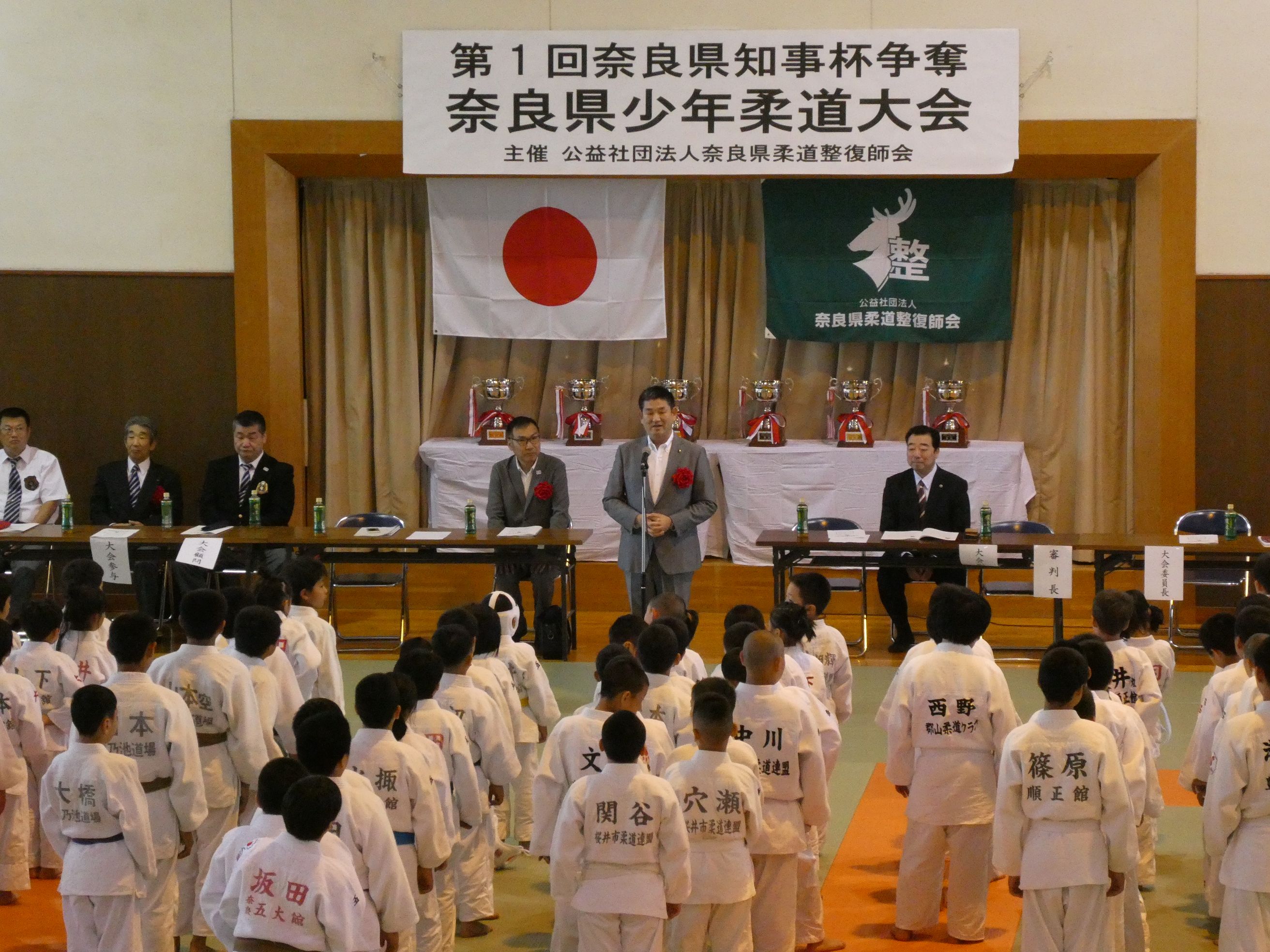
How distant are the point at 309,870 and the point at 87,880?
3.82 ft

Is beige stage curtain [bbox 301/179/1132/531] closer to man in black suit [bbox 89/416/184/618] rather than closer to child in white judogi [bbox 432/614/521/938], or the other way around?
man in black suit [bbox 89/416/184/618]

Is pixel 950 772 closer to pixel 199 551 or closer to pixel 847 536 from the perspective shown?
pixel 847 536

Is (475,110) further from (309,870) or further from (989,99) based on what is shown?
(309,870)

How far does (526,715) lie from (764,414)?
16.2 ft

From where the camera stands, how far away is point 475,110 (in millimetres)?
9414

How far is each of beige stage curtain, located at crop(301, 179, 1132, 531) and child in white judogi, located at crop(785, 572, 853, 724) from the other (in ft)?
16.8

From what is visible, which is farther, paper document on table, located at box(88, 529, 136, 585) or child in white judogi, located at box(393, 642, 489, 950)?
paper document on table, located at box(88, 529, 136, 585)

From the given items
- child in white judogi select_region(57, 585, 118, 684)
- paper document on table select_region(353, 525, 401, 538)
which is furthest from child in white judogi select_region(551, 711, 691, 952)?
paper document on table select_region(353, 525, 401, 538)

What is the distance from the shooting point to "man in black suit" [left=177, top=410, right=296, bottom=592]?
29.3 ft

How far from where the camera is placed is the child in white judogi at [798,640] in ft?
16.8

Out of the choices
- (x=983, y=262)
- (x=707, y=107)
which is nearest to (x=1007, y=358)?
(x=983, y=262)

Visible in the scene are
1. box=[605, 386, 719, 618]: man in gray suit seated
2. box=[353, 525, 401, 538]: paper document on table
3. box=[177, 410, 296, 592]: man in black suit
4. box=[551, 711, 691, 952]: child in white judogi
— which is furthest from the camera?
box=[177, 410, 296, 592]: man in black suit

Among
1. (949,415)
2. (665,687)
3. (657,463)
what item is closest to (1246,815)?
(665,687)

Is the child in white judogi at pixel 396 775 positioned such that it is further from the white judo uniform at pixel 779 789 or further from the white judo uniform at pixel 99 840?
the white judo uniform at pixel 779 789
